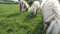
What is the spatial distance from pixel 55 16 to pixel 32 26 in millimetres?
2673

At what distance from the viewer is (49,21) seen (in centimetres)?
425

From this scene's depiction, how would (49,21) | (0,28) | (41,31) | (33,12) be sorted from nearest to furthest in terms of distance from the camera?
1. (49,21)
2. (41,31)
3. (0,28)
4. (33,12)

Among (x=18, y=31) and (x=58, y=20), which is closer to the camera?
(x=58, y=20)

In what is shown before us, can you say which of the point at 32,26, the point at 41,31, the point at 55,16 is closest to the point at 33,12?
the point at 32,26

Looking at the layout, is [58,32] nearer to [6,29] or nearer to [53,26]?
[53,26]

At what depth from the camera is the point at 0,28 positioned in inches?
267

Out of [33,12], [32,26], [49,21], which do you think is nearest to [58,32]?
[49,21]

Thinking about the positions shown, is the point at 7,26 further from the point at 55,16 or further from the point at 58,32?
the point at 58,32


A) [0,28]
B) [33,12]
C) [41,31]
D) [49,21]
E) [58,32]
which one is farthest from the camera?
[33,12]

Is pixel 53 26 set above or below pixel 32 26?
above

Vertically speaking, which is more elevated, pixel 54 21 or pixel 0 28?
pixel 54 21

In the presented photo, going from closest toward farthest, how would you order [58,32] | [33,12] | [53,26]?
[58,32], [53,26], [33,12]

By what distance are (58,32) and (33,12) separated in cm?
511

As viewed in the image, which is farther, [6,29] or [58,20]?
[6,29]
